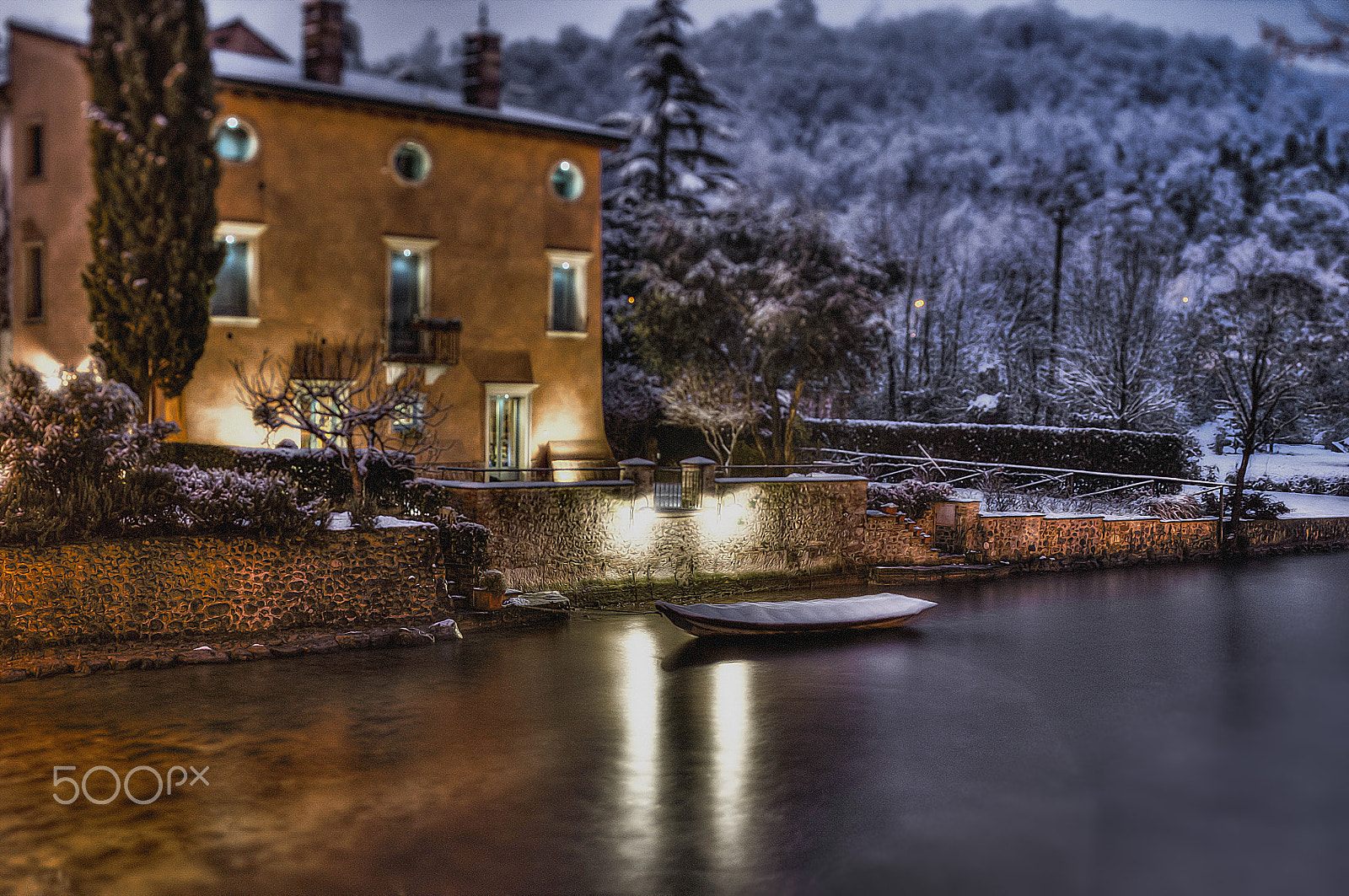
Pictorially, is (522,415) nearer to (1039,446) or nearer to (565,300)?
(565,300)

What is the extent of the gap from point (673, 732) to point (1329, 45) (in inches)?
358

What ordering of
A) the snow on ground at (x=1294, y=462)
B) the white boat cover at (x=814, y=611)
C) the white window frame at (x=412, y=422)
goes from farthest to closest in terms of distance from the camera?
the snow on ground at (x=1294, y=462)
the white window frame at (x=412, y=422)
the white boat cover at (x=814, y=611)

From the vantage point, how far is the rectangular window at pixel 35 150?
→ 22.1m

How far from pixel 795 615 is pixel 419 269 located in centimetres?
1165

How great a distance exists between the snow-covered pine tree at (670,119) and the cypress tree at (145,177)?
1730 centimetres

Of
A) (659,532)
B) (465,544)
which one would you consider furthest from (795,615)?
(465,544)

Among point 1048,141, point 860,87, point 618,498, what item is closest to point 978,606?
point 618,498

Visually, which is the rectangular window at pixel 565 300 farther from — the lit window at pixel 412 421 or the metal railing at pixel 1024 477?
the metal railing at pixel 1024 477

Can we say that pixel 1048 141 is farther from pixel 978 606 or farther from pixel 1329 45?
pixel 1329 45

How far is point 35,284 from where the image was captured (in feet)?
73.6

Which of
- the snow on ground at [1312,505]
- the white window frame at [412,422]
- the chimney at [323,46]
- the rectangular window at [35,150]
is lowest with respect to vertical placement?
the snow on ground at [1312,505]

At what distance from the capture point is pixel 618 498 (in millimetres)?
20062

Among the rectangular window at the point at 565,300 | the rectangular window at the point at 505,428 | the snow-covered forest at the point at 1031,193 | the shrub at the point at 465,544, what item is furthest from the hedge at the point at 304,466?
the snow-covered forest at the point at 1031,193

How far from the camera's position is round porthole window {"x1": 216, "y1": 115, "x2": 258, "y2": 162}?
21.5 metres
